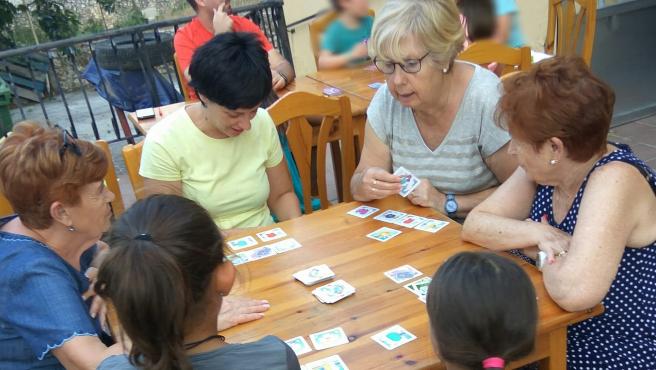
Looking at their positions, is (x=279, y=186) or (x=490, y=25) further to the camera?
(x=490, y=25)

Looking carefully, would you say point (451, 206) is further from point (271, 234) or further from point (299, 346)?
point (299, 346)

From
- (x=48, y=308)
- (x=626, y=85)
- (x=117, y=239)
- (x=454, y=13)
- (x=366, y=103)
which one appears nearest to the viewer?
(x=117, y=239)

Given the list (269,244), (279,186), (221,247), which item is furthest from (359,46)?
(221,247)

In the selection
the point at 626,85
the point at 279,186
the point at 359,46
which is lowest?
the point at 626,85

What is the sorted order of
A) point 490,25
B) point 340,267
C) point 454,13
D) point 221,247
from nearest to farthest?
point 221,247 < point 340,267 < point 454,13 < point 490,25

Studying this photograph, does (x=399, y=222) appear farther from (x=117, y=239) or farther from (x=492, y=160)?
(x=117, y=239)

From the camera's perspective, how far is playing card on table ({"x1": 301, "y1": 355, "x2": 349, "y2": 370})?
1.52m

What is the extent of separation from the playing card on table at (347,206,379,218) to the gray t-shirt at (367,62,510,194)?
1.02 ft

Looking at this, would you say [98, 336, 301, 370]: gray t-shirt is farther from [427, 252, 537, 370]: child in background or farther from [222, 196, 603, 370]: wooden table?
[427, 252, 537, 370]: child in background

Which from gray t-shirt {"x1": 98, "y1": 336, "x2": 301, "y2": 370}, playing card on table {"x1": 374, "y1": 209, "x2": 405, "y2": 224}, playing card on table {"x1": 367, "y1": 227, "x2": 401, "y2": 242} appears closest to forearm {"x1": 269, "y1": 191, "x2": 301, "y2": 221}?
playing card on table {"x1": 374, "y1": 209, "x2": 405, "y2": 224}

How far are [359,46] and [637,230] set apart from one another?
10.1 ft

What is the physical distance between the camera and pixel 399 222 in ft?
7.28

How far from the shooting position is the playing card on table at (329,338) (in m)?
1.60

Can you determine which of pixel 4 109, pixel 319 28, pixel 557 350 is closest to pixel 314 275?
pixel 557 350
